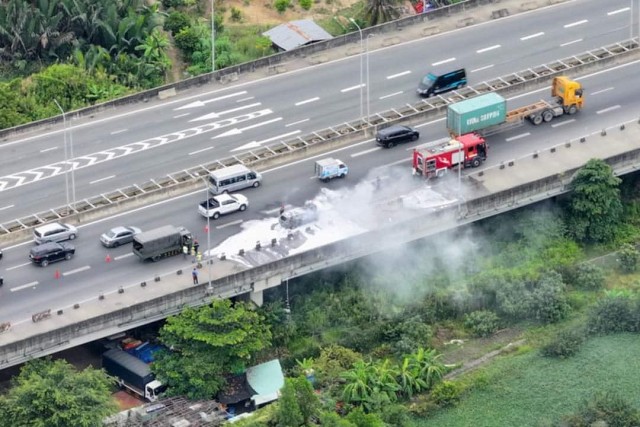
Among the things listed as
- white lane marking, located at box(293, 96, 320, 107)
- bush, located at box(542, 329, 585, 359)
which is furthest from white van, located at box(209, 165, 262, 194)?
bush, located at box(542, 329, 585, 359)

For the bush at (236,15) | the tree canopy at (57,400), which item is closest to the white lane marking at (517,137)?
the bush at (236,15)

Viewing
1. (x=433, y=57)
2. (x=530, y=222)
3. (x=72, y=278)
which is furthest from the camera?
(x=433, y=57)

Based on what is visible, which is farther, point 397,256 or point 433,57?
point 433,57

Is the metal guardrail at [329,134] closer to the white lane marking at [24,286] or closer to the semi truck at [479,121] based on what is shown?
the semi truck at [479,121]

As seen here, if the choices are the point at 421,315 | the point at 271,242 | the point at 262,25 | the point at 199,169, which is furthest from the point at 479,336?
the point at 262,25

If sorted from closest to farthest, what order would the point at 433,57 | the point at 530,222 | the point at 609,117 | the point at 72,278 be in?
the point at 72,278, the point at 530,222, the point at 609,117, the point at 433,57

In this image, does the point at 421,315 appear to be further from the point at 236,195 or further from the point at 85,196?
the point at 85,196

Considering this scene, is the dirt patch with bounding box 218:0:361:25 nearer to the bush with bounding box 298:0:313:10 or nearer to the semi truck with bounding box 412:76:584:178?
the bush with bounding box 298:0:313:10
